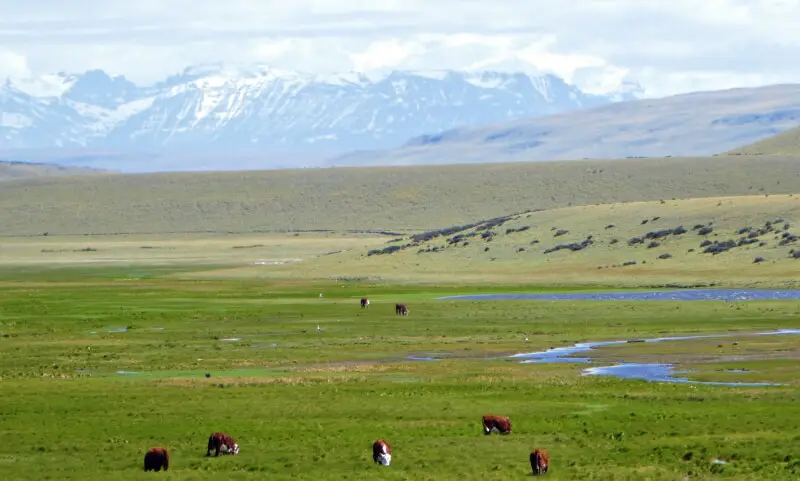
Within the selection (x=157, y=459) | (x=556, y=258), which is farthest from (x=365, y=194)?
(x=157, y=459)

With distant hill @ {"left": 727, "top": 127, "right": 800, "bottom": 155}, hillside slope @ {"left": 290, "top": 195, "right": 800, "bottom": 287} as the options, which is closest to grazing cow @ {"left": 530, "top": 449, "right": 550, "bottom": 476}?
hillside slope @ {"left": 290, "top": 195, "right": 800, "bottom": 287}

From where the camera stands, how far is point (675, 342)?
47969 mm

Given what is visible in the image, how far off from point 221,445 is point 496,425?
17.2ft

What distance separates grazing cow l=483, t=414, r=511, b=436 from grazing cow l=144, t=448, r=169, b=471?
20.9 ft

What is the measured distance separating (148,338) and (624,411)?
24824 millimetres

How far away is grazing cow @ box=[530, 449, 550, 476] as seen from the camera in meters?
24.9

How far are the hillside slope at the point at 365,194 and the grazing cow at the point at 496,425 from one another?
389 ft

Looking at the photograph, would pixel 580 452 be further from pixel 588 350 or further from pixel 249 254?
pixel 249 254

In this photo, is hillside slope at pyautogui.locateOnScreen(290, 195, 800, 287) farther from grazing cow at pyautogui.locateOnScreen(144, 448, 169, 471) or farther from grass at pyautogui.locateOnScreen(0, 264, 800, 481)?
grazing cow at pyautogui.locateOnScreen(144, 448, 169, 471)

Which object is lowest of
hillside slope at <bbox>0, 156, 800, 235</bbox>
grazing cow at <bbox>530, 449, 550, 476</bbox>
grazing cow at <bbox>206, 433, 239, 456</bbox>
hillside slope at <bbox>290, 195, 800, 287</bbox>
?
grazing cow at <bbox>530, 449, 550, 476</bbox>

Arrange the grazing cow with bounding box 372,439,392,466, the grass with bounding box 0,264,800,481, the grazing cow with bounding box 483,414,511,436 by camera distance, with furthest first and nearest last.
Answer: the grazing cow with bounding box 483,414,511,436 < the grass with bounding box 0,264,800,481 < the grazing cow with bounding box 372,439,392,466

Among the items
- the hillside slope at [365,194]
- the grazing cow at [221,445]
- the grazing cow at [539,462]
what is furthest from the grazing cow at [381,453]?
the hillside slope at [365,194]

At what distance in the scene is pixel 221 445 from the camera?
2750cm

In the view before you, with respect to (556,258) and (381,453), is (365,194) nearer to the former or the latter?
(556,258)
